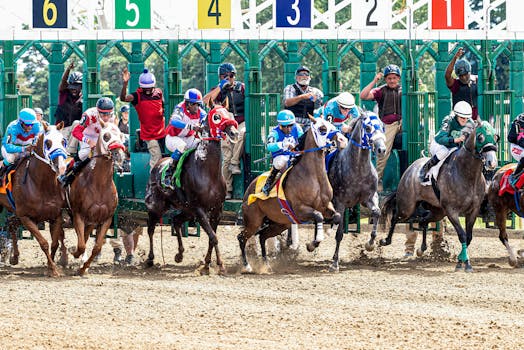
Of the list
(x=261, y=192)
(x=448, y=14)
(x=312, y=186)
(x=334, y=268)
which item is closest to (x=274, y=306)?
(x=312, y=186)

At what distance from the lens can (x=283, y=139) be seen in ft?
47.9

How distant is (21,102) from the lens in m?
16.1

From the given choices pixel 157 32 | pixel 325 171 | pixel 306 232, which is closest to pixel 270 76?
pixel 306 232

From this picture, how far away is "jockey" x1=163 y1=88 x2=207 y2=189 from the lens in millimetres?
15164

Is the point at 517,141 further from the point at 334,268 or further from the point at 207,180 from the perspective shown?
the point at 207,180

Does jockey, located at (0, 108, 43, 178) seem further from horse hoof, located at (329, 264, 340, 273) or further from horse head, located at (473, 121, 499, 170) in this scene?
horse head, located at (473, 121, 499, 170)

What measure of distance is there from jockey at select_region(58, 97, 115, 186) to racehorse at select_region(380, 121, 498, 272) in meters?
3.71

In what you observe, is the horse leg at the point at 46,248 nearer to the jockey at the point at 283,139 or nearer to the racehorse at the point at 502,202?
the jockey at the point at 283,139

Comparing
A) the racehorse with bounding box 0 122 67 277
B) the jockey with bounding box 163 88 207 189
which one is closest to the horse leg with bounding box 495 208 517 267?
the jockey with bounding box 163 88 207 189

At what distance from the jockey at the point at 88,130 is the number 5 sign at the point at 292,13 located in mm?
2961

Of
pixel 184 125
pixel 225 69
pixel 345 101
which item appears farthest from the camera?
pixel 225 69

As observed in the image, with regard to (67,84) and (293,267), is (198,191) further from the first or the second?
(67,84)

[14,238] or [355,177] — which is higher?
[355,177]

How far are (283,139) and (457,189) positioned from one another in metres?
2.17
